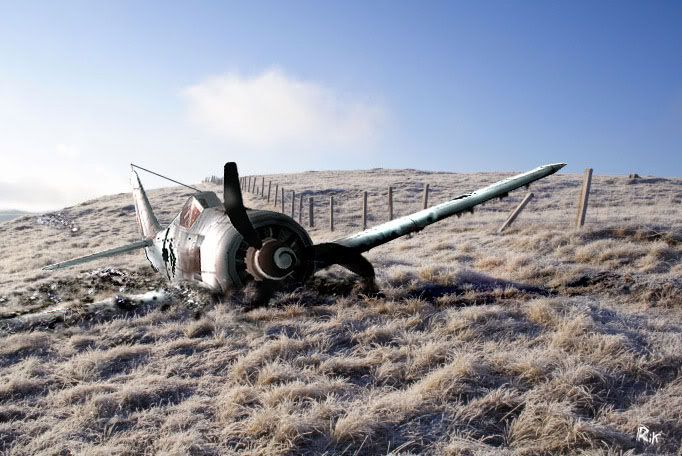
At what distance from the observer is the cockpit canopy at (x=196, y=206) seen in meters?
8.60

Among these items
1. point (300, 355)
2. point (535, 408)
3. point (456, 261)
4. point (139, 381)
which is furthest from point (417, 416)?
point (456, 261)

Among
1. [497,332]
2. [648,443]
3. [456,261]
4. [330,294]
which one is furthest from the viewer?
[456,261]

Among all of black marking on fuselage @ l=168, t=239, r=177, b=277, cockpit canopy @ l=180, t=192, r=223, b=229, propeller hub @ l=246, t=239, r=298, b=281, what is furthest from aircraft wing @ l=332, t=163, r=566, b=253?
black marking on fuselage @ l=168, t=239, r=177, b=277

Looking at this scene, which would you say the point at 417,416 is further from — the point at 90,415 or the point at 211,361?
the point at 90,415

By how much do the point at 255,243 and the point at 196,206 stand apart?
242 centimetres

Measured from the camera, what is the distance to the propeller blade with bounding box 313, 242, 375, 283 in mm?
7840

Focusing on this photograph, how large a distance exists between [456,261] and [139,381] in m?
8.58

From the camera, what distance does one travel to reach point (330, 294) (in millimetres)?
8234

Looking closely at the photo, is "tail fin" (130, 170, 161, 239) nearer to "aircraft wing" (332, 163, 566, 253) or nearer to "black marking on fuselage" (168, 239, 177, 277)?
"black marking on fuselage" (168, 239, 177, 277)

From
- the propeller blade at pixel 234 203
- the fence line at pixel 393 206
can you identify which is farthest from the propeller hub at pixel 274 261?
the fence line at pixel 393 206

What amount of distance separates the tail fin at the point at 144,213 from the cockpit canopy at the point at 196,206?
3.53 m

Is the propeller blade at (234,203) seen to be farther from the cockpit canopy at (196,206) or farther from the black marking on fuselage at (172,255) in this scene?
the black marking on fuselage at (172,255)

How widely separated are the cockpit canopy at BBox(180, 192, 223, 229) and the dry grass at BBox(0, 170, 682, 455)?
135cm

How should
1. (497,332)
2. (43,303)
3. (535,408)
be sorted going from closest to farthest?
(535,408) → (497,332) → (43,303)
